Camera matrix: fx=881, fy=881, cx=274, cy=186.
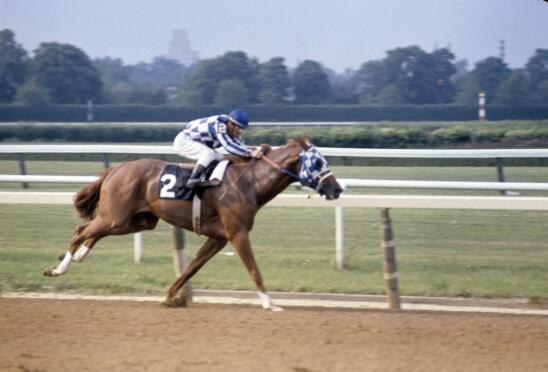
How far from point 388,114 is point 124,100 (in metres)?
6.17

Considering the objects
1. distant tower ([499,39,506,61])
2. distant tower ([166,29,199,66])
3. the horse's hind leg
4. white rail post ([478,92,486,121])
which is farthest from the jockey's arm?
distant tower ([166,29,199,66])

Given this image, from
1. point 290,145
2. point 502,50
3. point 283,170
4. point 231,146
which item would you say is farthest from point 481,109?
point 231,146

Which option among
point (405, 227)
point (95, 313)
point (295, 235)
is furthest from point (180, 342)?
point (405, 227)

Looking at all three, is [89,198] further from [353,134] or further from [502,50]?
[502,50]

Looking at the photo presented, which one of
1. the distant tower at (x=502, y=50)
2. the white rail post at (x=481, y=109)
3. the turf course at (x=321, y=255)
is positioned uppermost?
the distant tower at (x=502, y=50)

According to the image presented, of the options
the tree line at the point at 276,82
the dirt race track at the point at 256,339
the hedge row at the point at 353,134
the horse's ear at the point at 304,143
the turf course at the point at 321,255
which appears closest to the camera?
the dirt race track at the point at 256,339

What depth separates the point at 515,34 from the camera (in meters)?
21.5

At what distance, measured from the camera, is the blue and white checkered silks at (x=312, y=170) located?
6.80m

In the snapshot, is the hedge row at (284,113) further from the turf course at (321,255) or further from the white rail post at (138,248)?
the white rail post at (138,248)

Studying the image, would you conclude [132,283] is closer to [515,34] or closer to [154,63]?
[515,34]

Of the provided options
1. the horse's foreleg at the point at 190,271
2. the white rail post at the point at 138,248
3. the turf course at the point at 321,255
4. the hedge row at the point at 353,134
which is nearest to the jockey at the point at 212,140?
the horse's foreleg at the point at 190,271

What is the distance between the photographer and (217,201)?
272 inches

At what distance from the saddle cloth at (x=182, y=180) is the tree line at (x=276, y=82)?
12.4 metres

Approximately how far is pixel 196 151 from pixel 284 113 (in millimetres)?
12324
